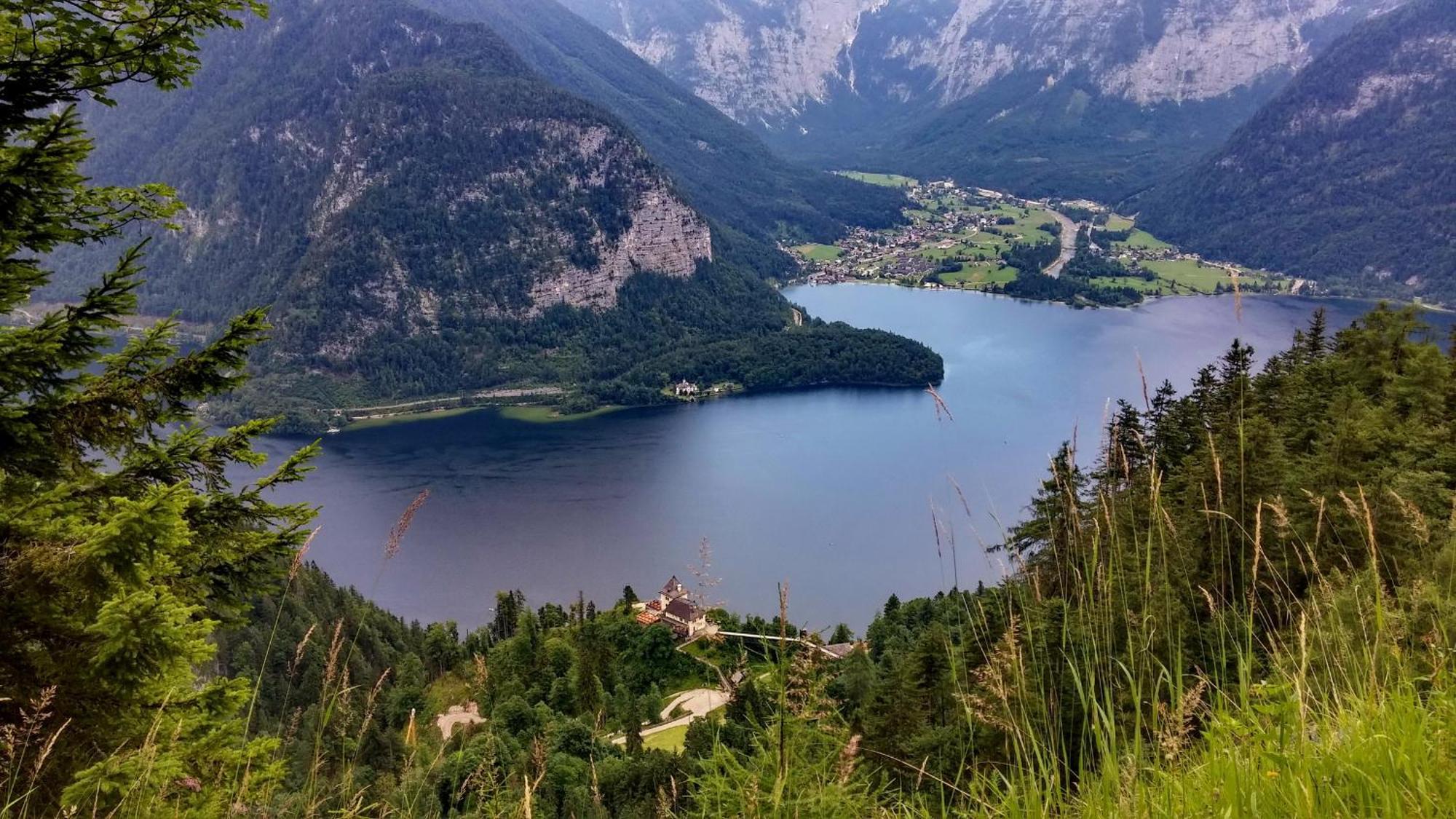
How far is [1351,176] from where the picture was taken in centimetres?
12050

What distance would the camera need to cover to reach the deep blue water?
37.7 meters

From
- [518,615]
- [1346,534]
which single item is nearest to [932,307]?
[518,615]

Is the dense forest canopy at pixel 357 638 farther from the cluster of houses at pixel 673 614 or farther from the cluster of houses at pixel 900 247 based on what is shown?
the cluster of houses at pixel 900 247

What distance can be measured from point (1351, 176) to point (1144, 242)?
2979 centimetres

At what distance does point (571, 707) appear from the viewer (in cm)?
2445

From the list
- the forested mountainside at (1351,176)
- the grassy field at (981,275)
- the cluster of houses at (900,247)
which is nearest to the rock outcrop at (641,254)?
the cluster of houses at (900,247)

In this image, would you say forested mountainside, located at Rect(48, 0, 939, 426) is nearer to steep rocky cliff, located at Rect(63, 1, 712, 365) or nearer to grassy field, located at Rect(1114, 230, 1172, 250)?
steep rocky cliff, located at Rect(63, 1, 712, 365)

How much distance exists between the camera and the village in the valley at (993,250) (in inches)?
3922

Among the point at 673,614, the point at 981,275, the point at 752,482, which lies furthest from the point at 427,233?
the point at 673,614

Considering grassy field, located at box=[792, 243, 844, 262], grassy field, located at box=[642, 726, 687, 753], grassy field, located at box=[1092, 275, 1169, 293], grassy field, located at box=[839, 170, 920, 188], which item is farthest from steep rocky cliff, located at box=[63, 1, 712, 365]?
grassy field, located at box=[642, 726, 687, 753]

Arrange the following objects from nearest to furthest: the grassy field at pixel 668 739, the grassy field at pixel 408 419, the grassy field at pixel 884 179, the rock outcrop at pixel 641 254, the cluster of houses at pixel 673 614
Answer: the grassy field at pixel 668 739
the cluster of houses at pixel 673 614
the grassy field at pixel 408 419
the rock outcrop at pixel 641 254
the grassy field at pixel 884 179

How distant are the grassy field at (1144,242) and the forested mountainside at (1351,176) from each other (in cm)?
317

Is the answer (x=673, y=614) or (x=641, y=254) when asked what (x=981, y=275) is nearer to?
(x=641, y=254)

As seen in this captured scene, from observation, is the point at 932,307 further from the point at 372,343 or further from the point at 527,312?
the point at 372,343
